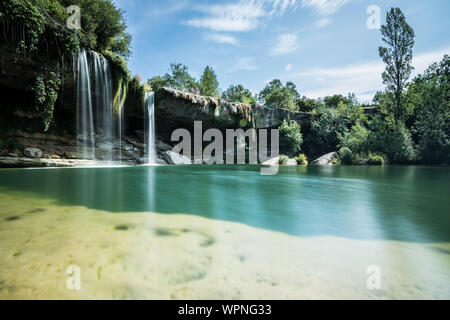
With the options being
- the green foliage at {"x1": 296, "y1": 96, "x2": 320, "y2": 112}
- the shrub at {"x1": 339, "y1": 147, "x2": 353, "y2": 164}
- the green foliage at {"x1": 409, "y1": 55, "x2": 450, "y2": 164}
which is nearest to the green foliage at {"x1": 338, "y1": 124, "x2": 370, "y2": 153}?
the shrub at {"x1": 339, "y1": 147, "x2": 353, "y2": 164}

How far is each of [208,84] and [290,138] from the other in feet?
54.2

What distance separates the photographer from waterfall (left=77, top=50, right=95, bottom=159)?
12.1 metres

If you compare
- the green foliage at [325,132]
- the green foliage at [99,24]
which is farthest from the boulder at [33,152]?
the green foliage at [325,132]

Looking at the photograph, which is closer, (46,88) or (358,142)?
(46,88)

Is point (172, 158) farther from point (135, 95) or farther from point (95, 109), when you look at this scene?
point (95, 109)

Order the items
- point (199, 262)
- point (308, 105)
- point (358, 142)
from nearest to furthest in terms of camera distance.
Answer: point (199, 262) < point (358, 142) < point (308, 105)

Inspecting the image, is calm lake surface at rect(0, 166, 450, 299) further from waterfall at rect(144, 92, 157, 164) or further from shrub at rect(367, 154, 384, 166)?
shrub at rect(367, 154, 384, 166)

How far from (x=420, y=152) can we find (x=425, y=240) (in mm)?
23525

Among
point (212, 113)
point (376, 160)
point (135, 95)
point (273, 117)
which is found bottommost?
point (376, 160)

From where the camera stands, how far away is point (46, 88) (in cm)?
1040

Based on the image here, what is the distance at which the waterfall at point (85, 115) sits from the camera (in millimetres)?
12142

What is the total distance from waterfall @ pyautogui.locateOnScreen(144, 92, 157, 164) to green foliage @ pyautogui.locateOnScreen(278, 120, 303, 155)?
13.5 meters

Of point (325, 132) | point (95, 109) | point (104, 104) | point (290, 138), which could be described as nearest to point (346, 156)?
point (325, 132)

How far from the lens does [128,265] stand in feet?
4.62
